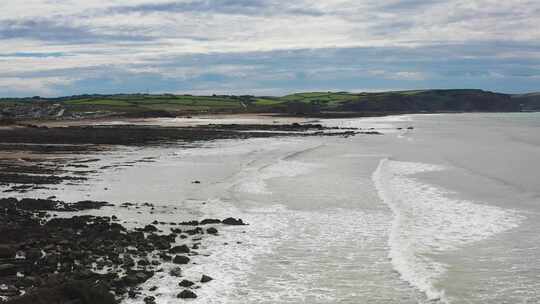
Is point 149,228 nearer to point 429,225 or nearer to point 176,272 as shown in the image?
point 176,272

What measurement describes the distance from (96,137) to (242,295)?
165ft

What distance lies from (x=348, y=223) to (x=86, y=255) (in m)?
9.47

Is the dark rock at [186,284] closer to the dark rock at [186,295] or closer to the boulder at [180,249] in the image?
the dark rock at [186,295]

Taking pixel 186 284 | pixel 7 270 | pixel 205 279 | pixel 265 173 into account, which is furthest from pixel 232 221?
pixel 265 173

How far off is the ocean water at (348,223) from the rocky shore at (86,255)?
1.73ft

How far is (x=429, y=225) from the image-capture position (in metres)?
20.6

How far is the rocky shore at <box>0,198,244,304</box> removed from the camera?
12.0 meters

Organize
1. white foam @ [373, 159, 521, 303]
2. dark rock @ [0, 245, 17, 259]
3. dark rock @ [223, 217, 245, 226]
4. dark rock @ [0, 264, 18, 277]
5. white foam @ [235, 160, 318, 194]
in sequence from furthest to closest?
white foam @ [235, 160, 318, 194]
dark rock @ [223, 217, 245, 226]
white foam @ [373, 159, 521, 303]
dark rock @ [0, 245, 17, 259]
dark rock @ [0, 264, 18, 277]

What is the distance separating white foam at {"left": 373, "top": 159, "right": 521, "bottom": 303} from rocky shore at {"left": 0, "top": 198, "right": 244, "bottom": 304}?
213 inches

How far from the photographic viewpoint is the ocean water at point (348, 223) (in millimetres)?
13781

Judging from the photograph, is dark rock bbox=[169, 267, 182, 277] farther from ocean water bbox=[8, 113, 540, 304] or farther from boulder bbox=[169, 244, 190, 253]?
boulder bbox=[169, 244, 190, 253]

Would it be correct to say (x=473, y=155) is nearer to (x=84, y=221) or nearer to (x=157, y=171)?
(x=157, y=171)

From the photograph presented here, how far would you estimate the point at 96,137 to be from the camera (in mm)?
60250

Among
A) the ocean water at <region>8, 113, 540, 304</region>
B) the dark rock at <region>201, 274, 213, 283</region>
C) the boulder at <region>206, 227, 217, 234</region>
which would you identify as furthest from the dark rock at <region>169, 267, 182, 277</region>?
the boulder at <region>206, 227, 217, 234</region>
